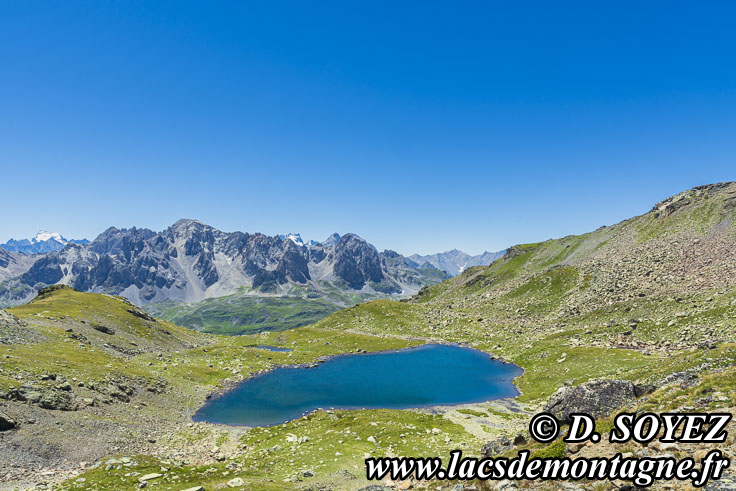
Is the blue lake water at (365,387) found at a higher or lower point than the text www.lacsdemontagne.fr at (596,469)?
lower

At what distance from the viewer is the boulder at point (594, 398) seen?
2831 centimetres

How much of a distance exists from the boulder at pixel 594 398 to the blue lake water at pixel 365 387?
125 feet

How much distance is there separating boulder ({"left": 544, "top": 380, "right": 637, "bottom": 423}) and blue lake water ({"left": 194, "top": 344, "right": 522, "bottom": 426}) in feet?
125

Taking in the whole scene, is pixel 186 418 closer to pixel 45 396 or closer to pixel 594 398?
pixel 45 396

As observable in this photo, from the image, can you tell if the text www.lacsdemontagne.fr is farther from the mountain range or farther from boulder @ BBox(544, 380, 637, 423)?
boulder @ BBox(544, 380, 637, 423)

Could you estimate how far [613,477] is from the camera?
1537 centimetres

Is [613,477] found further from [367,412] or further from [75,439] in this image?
[75,439]

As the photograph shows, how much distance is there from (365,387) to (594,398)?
185 feet

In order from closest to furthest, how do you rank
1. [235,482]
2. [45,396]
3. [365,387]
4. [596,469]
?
1. [596,469]
2. [235,482]
3. [45,396]
4. [365,387]

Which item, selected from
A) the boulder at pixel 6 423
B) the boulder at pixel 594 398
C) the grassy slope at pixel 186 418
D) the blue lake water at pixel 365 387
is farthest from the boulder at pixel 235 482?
the blue lake water at pixel 365 387

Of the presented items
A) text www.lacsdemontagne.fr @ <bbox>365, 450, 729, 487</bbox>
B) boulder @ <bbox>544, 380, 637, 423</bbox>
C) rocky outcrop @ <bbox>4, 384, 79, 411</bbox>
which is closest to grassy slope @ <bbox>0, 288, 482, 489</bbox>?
rocky outcrop @ <bbox>4, 384, 79, 411</bbox>

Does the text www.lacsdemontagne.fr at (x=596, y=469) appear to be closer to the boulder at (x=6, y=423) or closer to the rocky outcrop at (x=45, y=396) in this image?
the boulder at (x=6, y=423)

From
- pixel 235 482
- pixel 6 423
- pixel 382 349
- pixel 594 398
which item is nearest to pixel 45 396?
pixel 6 423

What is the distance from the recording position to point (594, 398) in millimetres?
28812
